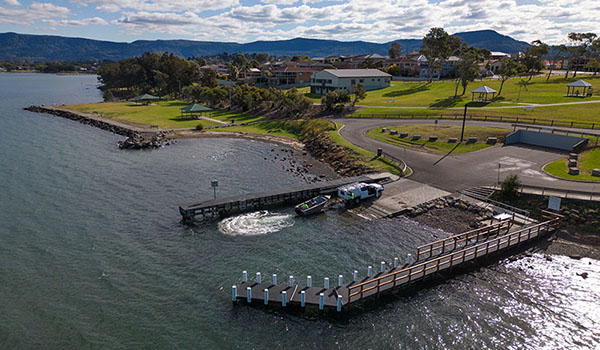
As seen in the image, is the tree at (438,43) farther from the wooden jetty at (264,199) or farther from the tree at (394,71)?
the wooden jetty at (264,199)

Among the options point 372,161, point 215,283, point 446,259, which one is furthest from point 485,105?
point 215,283

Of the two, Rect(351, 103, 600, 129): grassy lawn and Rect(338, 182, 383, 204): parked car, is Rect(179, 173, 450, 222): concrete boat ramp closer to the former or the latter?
Rect(338, 182, 383, 204): parked car

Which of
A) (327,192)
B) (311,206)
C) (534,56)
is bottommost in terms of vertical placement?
(327,192)

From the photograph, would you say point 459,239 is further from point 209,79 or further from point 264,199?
point 209,79

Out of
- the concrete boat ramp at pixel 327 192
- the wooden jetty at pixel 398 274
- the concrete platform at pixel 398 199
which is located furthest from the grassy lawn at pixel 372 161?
the wooden jetty at pixel 398 274

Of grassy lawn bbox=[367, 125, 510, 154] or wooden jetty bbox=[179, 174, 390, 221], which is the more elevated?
grassy lawn bbox=[367, 125, 510, 154]

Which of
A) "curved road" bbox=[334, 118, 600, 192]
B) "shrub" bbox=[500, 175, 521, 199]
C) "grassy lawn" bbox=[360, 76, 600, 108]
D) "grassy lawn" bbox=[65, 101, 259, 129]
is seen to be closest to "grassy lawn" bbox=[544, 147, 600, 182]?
"curved road" bbox=[334, 118, 600, 192]
